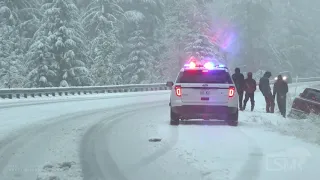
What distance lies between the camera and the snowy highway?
23.0 feet

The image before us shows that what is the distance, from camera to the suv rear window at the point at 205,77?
42.4 feet

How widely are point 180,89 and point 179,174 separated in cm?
590

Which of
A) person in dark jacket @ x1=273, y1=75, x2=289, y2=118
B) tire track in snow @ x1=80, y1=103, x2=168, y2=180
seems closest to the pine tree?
person in dark jacket @ x1=273, y1=75, x2=289, y2=118

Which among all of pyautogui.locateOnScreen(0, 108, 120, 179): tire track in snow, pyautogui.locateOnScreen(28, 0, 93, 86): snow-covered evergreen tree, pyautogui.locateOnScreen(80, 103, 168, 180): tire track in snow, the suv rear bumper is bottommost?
pyautogui.locateOnScreen(80, 103, 168, 180): tire track in snow

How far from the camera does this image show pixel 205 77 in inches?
512

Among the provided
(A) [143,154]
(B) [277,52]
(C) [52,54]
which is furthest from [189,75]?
(B) [277,52]

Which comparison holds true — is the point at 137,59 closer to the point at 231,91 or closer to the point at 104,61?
the point at 104,61

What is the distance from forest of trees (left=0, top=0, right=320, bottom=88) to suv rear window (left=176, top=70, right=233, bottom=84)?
2423 centimetres

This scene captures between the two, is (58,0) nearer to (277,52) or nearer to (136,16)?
(136,16)

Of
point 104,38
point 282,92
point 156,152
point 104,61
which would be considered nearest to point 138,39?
point 104,38

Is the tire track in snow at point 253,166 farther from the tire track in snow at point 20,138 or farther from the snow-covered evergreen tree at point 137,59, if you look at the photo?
the snow-covered evergreen tree at point 137,59

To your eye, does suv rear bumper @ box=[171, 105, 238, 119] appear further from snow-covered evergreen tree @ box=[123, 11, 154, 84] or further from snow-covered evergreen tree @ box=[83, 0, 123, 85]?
snow-covered evergreen tree @ box=[123, 11, 154, 84]

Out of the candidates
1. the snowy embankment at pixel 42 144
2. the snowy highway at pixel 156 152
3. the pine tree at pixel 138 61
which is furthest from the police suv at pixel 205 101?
the pine tree at pixel 138 61

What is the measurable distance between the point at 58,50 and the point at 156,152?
98.2 feet
